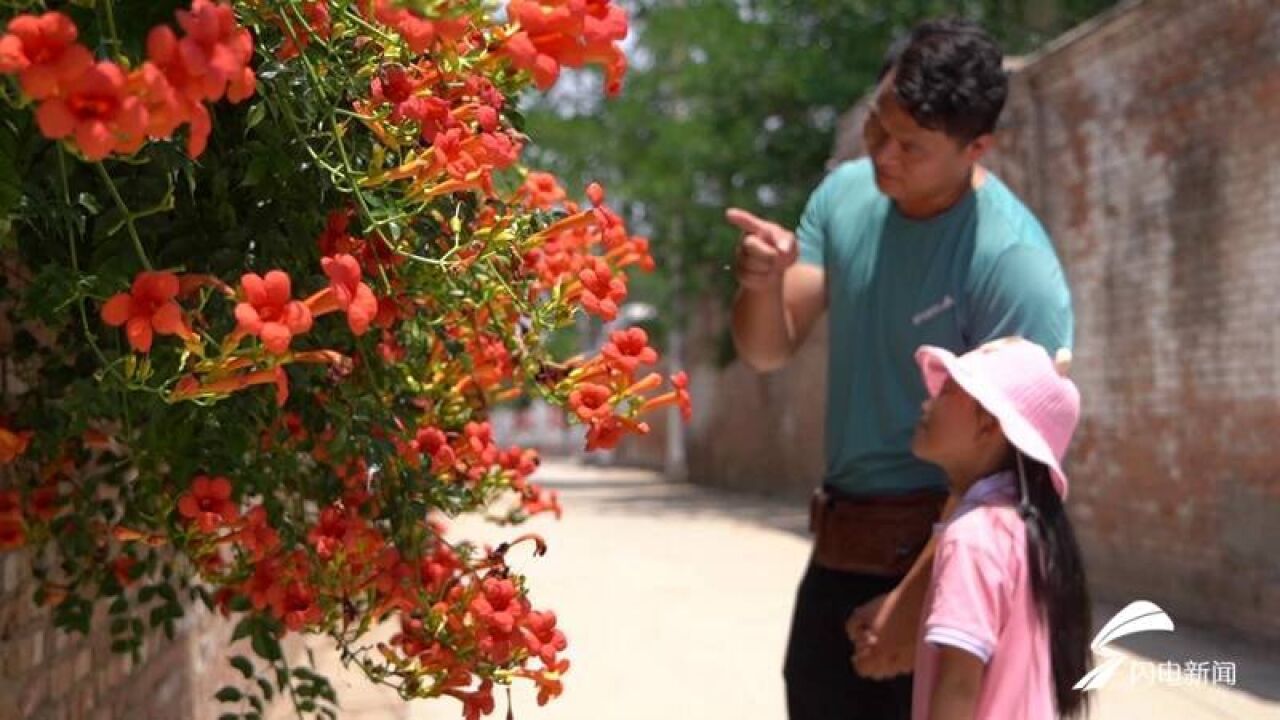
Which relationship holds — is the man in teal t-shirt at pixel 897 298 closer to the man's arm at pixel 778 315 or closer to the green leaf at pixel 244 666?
the man's arm at pixel 778 315

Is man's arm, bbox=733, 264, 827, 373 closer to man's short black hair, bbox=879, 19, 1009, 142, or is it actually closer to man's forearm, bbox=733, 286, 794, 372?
man's forearm, bbox=733, 286, 794, 372

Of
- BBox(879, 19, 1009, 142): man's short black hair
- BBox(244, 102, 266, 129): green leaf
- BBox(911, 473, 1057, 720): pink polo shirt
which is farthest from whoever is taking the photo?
BBox(879, 19, 1009, 142): man's short black hair

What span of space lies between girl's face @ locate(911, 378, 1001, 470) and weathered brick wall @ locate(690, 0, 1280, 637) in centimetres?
583

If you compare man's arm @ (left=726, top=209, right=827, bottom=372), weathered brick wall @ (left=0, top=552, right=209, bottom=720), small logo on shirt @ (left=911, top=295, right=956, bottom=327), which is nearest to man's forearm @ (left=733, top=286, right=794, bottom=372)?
man's arm @ (left=726, top=209, right=827, bottom=372)

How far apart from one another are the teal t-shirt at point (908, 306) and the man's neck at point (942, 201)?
0.01m

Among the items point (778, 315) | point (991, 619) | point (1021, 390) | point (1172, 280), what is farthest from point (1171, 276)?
point (991, 619)

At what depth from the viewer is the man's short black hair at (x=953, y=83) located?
3.04 meters

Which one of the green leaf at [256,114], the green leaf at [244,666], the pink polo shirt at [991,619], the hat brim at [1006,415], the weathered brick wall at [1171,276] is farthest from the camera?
the weathered brick wall at [1171,276]

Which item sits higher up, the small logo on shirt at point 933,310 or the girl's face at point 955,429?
the small logo on shirt at point 933,310

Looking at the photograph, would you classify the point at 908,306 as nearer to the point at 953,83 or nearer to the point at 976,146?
the point at 976,146

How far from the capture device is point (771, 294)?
132 inches

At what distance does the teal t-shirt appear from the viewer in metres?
3.06

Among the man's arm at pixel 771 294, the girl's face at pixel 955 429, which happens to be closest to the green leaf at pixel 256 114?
the man's arm at pixel 771 294

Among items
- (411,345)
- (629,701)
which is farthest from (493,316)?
(629,701)
